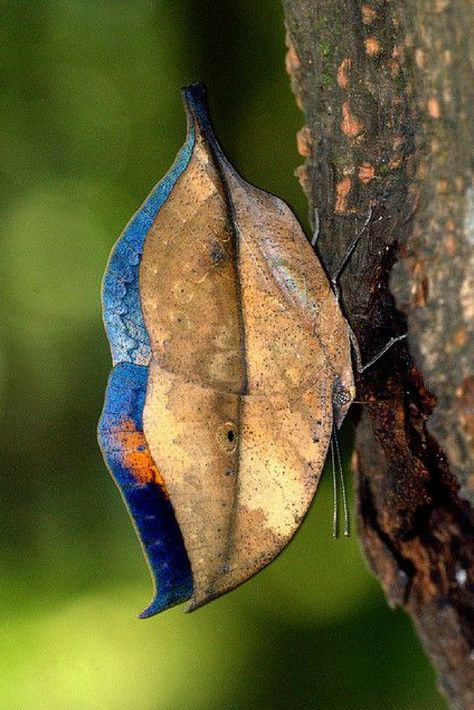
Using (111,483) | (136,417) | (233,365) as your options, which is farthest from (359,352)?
(111,483)

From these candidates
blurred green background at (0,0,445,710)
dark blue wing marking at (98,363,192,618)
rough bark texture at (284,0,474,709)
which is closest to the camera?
rough bark texture at (284,0,474,709)

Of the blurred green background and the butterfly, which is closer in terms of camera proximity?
the butterfly

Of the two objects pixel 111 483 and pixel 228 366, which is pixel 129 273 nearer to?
pixel 228 366

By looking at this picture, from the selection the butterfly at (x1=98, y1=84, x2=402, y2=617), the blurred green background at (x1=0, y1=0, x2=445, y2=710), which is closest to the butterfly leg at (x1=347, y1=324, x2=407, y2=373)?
the butterfly at (x1=98, y1=84, x2=402, y2=617)

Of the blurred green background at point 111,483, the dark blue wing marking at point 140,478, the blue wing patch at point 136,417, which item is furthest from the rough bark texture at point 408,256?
the blurred green background at point 111,483

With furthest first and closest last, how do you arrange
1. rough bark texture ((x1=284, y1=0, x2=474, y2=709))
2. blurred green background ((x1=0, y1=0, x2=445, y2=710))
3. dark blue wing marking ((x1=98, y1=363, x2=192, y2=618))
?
blurred green background ((x1=0, y1=0, x2=445, y2=710)) → dark blue wing marking ((x1=98, y1=363, x2=192, y2=618)) → rough bark texture ((x1=284, y1=0, x2=474, y2=709))

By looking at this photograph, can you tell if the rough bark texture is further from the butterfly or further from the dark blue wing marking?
the dark blue wing marking
